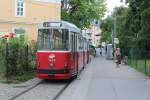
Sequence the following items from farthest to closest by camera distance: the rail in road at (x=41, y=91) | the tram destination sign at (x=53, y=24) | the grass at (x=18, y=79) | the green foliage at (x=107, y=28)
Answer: the green foliage at (x=107, y=28), the tram destination sign at (x=53, y=24), the grass at (x=18, y=79), the rail in road at (x=41, y=91)

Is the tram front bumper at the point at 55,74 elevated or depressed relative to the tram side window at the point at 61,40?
depressed

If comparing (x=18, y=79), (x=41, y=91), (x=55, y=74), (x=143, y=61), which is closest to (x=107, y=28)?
(x=143, y=61)

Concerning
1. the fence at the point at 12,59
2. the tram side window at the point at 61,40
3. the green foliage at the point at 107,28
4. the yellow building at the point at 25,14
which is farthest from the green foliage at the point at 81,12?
Answer: the tram side window at the point at 61,40

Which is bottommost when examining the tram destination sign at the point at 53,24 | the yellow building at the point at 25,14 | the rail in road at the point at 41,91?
the rail in road at the point at 41,91

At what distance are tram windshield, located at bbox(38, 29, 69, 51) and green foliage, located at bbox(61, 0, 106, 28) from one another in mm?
44443

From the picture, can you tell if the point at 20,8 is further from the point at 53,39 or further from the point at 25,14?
the point at 53,39

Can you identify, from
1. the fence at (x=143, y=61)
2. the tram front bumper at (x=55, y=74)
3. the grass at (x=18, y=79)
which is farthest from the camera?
the fence at (x=143, y=61)

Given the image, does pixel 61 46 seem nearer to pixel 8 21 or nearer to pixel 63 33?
pixel 63 33

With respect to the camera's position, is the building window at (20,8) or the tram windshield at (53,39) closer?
the tram windshield at (53,39)

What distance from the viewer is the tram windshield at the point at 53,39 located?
25172mm

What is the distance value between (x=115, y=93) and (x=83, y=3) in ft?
171

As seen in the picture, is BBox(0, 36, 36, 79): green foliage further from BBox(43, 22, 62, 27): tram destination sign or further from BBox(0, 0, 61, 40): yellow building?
BBox(0, 0, 61, 40): yellow building

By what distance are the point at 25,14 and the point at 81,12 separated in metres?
17.3

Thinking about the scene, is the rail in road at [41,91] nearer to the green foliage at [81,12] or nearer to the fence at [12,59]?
the fence at [12,59]
